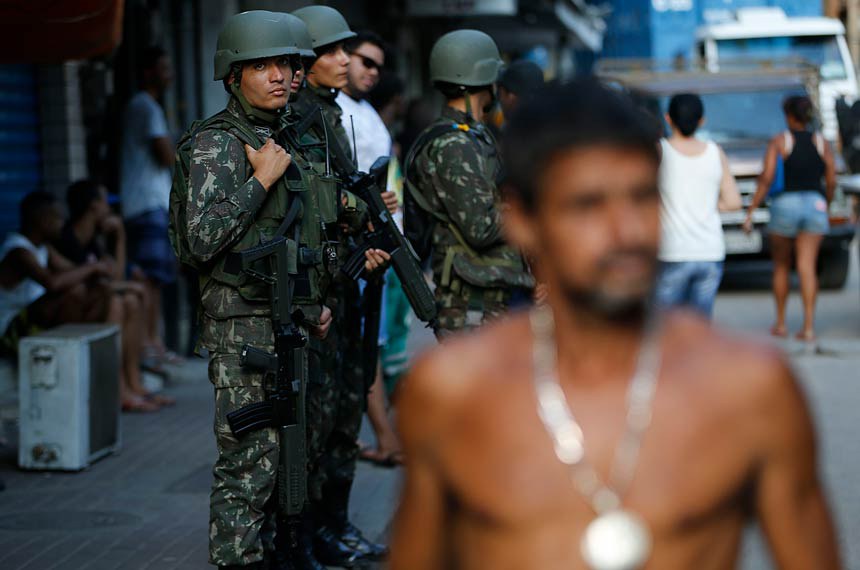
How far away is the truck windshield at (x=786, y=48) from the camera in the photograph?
2443cm

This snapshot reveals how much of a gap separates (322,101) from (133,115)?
4.49 meters

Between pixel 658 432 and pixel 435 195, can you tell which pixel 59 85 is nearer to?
pixel 435 195

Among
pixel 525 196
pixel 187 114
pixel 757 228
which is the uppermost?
pixel 525 196

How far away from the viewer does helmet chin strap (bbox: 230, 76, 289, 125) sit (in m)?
4.92

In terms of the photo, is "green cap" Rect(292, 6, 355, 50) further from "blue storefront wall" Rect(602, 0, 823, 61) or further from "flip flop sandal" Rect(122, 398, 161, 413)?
"blue storefront wall" Rect(602, 0, 823, 61)

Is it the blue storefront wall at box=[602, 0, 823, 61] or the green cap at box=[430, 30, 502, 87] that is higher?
the green cap at box=[430, 30, 502, 87]

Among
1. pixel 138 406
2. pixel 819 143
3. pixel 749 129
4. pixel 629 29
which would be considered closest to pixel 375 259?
pixel 138 406

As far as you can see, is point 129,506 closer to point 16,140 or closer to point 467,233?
point 467,233

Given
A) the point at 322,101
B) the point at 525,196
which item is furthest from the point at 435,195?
the point at 525,196

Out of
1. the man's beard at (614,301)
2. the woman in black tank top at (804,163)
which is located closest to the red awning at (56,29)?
the man's beard at (614,301)

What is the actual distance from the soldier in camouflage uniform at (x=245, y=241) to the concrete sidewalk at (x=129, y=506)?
1.15 metres

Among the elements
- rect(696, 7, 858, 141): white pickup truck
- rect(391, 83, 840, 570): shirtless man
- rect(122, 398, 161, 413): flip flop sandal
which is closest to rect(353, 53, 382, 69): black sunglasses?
rect(122, 398, 161, 413): flip flop sandal

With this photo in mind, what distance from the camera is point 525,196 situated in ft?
6.74

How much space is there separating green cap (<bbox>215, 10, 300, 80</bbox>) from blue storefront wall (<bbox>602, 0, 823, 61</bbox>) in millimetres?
25478
